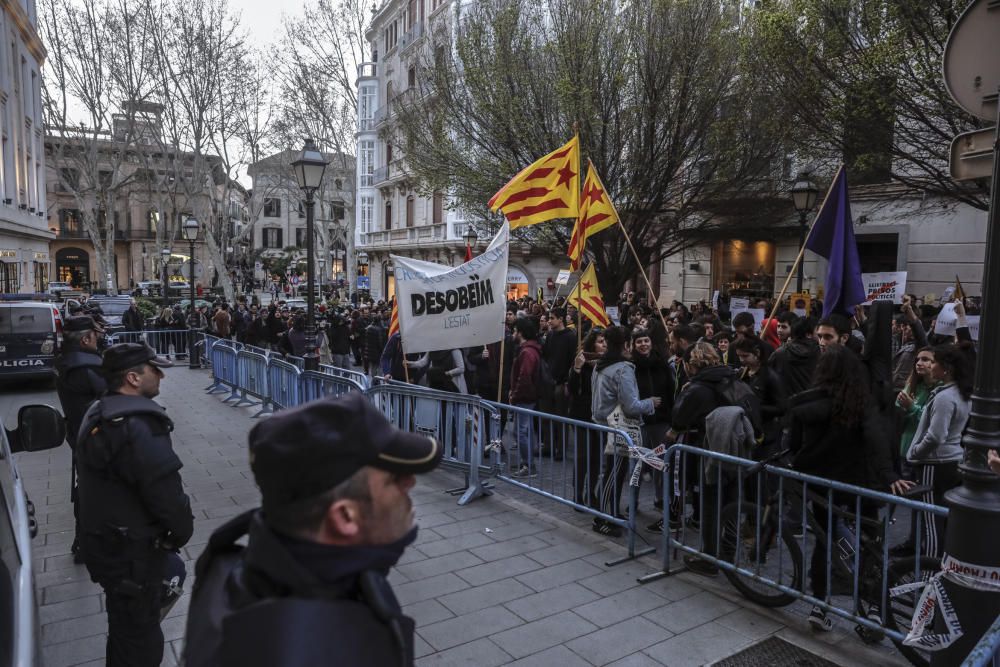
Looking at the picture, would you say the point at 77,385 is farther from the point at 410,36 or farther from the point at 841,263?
the point at 410,36

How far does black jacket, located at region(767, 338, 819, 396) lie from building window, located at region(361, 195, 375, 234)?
42085mm

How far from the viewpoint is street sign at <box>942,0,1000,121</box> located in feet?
10.8

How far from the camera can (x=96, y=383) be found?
17.1 feet

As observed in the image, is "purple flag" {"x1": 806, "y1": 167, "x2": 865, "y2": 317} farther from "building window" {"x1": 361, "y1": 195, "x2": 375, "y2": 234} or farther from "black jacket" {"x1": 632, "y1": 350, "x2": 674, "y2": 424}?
"building window" {"x1": 361, "y1": 195, "x2": 375, "y2": 234}

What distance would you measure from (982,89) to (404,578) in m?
4.65

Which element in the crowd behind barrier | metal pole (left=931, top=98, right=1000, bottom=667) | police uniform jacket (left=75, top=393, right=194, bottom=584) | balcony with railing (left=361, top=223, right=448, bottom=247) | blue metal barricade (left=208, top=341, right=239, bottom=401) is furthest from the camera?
balcony with railing (left=361, top=223, right=448, bottom=247)

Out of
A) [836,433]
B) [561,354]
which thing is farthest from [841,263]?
[561,354]

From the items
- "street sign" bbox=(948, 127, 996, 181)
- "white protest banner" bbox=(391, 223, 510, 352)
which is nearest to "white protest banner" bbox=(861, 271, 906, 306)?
"white protest banner" bbox=(391, 223, 510, 352)

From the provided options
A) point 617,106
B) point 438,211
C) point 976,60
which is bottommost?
point 976,60

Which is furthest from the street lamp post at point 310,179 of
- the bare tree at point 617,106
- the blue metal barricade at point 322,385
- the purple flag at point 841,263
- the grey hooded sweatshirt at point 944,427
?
the grey hooded sweatshirt at point 944,427

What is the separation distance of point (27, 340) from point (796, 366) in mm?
13635

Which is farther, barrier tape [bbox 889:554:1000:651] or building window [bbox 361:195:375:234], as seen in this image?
building window [bbox 361:195:375:234]

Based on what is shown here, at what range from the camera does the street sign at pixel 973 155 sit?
3352mm

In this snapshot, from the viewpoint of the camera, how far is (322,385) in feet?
30.4
